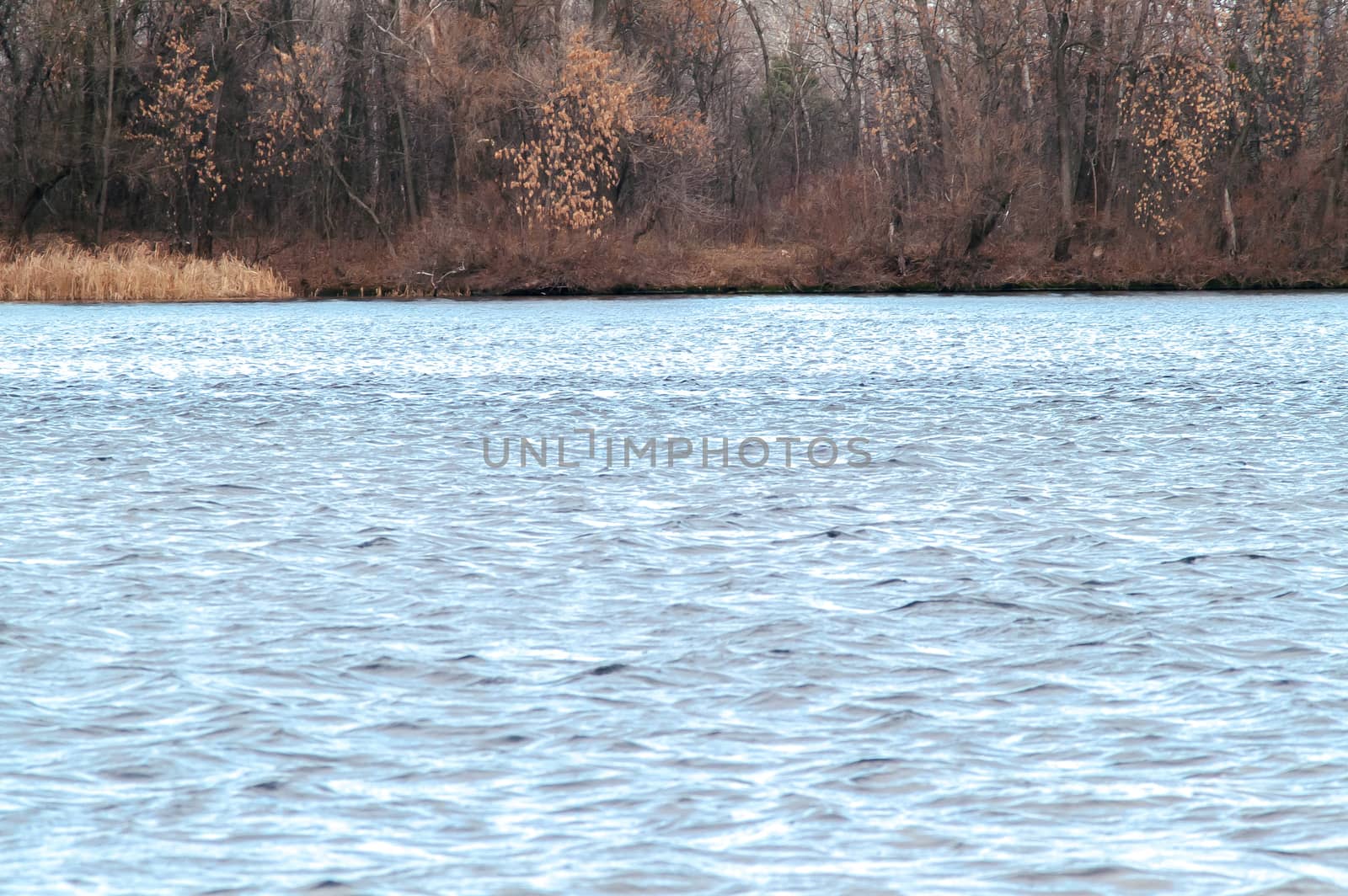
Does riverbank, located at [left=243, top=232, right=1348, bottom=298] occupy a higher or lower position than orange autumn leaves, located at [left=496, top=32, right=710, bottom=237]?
lower

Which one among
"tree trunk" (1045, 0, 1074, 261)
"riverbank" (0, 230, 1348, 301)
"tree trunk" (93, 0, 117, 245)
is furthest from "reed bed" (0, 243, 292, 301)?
"tree trunk" (1045, 0, 1074, 261)

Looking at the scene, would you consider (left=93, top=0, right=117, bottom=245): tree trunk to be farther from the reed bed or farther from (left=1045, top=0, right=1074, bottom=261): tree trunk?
(left=1045, top=0, right=1074, bottom=261): tree trunk

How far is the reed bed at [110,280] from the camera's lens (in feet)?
149

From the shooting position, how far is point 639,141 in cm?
5134

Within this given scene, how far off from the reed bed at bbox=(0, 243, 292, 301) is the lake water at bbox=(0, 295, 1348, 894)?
27170mm

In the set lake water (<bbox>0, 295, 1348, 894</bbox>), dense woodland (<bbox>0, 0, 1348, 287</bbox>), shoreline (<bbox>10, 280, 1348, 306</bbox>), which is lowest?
lake water (<bbox>0, 295, 1348, 894</bbox>)

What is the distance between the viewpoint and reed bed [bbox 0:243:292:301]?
1790 inches

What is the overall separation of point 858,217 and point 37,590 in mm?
41713

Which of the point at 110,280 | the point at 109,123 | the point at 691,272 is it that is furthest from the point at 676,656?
the point at 109,123

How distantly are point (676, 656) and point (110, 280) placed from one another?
132 ft

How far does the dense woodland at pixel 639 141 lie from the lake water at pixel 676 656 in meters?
30.8

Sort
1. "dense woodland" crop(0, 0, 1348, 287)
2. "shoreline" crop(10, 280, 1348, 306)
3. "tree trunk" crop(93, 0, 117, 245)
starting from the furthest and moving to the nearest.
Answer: "tree trunk" crop(93, 0, 117, 245), "dense woodland" crop(0, 0, 1348, 287), "shoreline" crop(10, 280, 1348, 306)

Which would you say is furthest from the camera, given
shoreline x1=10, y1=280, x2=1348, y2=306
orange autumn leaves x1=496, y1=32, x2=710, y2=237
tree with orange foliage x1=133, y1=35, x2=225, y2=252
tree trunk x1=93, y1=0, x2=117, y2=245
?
tree with orange foliage x1=133, y1=35, x2=225, y2=252

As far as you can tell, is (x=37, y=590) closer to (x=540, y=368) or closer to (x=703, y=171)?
(x=540, y=368)
